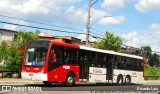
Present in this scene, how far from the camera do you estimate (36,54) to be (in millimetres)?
24062

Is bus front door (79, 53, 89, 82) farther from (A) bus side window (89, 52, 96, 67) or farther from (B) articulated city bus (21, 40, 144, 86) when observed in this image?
(A) bus side window (89, 52, 96, 67)

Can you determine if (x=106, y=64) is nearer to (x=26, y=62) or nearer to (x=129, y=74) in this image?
(x=129, y=74)

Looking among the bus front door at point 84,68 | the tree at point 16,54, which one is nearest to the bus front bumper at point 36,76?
the bus front door at point 84,68

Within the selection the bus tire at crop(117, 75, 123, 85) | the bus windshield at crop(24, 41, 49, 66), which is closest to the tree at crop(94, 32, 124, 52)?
the bus tire at crop(117, 75, 123, 85)

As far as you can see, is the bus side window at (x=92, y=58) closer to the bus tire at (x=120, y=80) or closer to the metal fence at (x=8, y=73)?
the bus tire at (x=120, y=80)

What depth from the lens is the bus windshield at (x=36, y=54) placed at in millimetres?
23681

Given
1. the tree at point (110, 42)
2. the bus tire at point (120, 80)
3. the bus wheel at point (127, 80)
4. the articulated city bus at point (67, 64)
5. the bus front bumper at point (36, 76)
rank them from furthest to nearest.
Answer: the tree at point (110, 42), the bus wheel at point (127, 80), the bus tire at point (120, 80), the articulated city bus at point (67, 64), the bus front bumper at point (36, 76)

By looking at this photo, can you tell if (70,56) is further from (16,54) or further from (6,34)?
(6,34)

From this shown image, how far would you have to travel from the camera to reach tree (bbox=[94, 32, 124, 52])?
5369cm

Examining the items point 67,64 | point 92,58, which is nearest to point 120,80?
point 92,58

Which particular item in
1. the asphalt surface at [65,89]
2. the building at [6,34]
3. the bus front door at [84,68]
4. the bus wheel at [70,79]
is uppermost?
the building at [6,34]

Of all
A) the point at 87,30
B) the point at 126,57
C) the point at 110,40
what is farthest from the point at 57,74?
the point at 110,40

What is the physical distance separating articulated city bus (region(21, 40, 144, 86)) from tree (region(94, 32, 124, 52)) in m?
20.8

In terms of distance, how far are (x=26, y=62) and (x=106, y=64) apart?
28.2 feet
